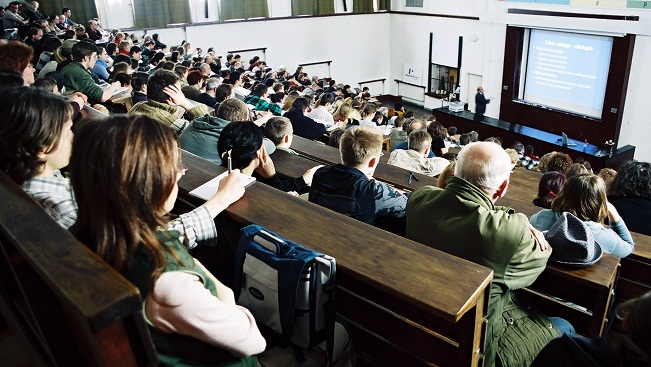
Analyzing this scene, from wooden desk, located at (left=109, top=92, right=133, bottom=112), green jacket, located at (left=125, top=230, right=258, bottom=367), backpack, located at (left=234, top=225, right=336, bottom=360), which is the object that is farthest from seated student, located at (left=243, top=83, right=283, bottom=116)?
green jacket, located at (left=125, top=230, right=258, bottom=367)

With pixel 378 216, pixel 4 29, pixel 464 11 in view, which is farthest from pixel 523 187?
pixel 464 11

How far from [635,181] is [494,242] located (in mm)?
2140

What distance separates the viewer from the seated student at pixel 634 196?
10.5 ft

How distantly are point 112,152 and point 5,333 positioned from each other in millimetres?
1205

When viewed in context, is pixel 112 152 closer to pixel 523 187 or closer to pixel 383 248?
pixel 383 248

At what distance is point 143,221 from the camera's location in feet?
3.65

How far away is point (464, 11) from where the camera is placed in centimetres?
1366

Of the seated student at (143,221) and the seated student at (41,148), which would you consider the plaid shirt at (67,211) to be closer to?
the seated student at (41,148)

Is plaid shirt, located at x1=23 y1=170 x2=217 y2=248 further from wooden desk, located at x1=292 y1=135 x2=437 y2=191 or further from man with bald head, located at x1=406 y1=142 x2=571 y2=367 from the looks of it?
wooden desk, located at x1=292 y1=135 x2=437 y2=191

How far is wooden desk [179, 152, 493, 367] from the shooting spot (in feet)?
4.39

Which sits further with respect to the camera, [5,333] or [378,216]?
[378,216]

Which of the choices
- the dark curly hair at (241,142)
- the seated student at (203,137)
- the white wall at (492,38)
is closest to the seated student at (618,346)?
the dark curly hair at (241,142)

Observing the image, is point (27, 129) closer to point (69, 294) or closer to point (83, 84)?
point (69, 294)

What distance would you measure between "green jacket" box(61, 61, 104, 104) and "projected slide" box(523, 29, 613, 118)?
9486mm
